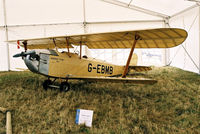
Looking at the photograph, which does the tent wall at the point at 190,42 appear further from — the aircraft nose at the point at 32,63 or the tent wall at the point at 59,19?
the aircraft nose at the point at 32,63

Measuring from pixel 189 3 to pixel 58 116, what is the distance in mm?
8319

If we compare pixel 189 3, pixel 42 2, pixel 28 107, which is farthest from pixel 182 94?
pixel 42 2

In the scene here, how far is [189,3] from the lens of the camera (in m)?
6.89

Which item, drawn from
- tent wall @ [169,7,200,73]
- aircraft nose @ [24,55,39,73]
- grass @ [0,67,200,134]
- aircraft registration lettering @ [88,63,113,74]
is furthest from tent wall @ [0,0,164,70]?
grass @ [0,67,200,134]

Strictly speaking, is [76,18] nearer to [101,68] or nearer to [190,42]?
[101,68]

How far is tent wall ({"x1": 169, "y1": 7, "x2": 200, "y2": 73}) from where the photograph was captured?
6729mm

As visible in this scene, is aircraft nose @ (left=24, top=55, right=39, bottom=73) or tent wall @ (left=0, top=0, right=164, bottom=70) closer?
aircraft nose @ (left=24, top=55, right=39, bottom=73)

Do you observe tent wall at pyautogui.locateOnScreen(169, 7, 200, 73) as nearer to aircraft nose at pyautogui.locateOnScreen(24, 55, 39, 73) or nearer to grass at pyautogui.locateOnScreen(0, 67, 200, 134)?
grass at pyautogui.locateOnScreen(0, 67, 200, 134)

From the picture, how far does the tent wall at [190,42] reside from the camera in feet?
22.1

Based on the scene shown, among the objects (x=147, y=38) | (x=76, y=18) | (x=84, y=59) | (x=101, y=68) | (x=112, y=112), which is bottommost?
(x=112, y=112)

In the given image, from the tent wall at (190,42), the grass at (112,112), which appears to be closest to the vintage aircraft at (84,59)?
the grass at (112,112)

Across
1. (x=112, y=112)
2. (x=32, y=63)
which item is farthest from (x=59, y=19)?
(x=112, y=112)

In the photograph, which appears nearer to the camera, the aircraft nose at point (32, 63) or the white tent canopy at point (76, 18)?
the aircraft nose at point (32, 63)

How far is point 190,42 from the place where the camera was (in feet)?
24.1
